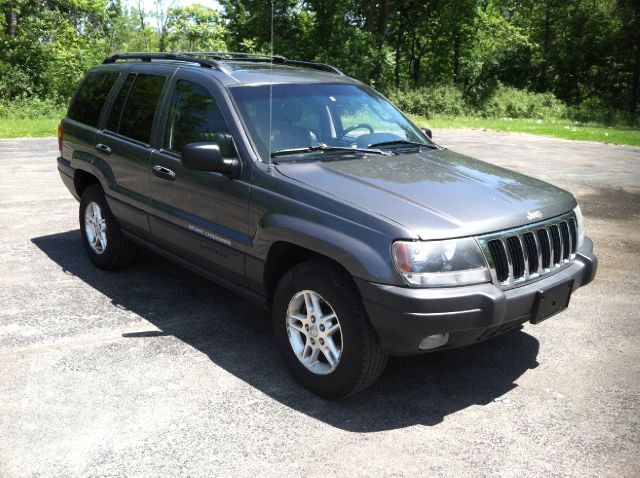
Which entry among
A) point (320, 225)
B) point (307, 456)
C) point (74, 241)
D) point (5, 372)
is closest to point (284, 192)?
point (320, 225)

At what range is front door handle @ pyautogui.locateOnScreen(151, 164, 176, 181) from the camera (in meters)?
A: 4.99

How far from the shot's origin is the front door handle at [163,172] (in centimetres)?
499

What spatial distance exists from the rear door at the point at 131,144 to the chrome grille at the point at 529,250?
111 inches

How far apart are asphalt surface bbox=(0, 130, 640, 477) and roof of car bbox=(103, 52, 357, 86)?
5.96 ft

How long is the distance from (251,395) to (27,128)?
686 inches

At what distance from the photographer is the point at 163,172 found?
5082mm

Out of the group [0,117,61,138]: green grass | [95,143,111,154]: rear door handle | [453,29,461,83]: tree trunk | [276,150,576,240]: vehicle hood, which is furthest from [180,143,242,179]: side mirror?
[453,29,461,83]: tree trunk

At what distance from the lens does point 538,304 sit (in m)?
3.77

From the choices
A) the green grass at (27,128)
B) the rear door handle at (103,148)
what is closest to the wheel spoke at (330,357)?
the rear door handle at (103,148)

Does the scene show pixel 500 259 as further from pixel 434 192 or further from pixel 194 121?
pixel 194 121

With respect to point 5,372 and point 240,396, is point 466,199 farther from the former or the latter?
point 5,372

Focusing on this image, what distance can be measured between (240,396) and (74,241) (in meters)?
4.11

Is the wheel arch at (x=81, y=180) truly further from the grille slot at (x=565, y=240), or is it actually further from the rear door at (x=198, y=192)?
the grille slot at (x=565, y=240)

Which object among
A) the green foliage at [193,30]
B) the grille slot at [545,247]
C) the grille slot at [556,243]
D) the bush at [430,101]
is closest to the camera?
the grille slot at [545,247]
